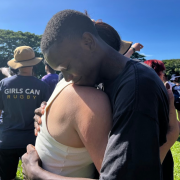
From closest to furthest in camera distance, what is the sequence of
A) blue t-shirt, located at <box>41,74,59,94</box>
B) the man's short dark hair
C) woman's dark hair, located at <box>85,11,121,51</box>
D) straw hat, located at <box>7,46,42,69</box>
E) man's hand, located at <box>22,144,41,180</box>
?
the man's short dark hair
man's hand, located at <box>22,144,41,180</box>
woman's dark hair, located at <box>85,11,121,51</box>
straw hat, located at <box>7,46,42,69</box>
blue t-shirt, located at <box>41,74,59,94</box>

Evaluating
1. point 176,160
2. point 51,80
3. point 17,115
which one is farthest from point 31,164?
point 176,160

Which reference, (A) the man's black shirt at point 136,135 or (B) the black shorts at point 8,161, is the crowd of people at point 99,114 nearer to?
(A) the man's black shirt at point 136,135

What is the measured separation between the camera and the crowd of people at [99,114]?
868 mm

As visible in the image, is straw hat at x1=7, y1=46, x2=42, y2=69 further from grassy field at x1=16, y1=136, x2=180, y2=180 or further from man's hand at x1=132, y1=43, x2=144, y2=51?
grassy field at x1=16, y1=136, x2=180, y2=180

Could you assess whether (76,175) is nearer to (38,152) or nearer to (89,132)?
(38,152)

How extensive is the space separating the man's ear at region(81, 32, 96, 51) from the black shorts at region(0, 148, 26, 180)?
261 centimetres

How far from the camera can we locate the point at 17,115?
130 inches

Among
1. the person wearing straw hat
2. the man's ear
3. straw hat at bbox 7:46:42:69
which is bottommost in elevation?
the person wearing straw hat

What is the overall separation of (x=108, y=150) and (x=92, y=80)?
532 millimetres

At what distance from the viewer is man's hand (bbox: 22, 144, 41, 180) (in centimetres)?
134

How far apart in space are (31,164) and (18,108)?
2109 millimetres

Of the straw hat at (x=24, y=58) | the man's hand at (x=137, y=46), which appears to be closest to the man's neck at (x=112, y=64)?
the man's hand at (x=137, y=46)

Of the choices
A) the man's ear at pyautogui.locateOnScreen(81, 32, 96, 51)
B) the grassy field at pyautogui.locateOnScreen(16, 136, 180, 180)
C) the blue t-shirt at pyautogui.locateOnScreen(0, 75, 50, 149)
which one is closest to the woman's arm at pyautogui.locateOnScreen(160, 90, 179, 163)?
the man's ear at pyautogui.locateOnScreen(81, 32, 96, 51)

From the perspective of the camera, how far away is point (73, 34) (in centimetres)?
119
